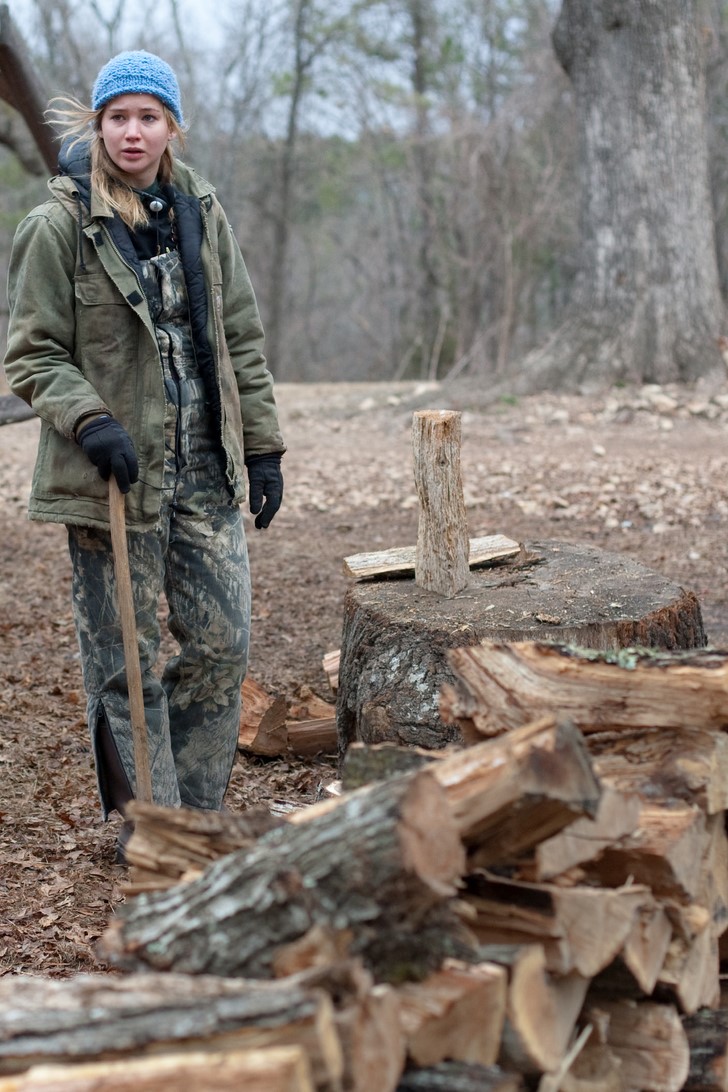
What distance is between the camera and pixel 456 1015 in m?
1.77

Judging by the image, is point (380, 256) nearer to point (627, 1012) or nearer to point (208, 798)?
point (208, 798)

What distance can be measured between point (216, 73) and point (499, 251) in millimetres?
6421

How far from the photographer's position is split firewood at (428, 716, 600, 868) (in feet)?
6.18

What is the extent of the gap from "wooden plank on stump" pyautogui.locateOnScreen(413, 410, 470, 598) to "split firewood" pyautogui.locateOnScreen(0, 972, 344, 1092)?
7.54ft

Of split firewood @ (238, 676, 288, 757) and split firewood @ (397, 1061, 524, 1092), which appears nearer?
split firewood @ (397, 1061, 524, 1092)

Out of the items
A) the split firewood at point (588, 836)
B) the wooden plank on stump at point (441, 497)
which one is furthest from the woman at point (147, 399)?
the split firewood at point (588, 836)

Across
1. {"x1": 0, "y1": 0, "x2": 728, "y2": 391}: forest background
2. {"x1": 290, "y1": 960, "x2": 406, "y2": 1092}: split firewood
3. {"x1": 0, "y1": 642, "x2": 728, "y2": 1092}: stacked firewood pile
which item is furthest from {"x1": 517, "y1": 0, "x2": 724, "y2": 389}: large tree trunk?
{"x1": 290, "y1": 960, "x2": 406, "y2": 1092}: split firewood

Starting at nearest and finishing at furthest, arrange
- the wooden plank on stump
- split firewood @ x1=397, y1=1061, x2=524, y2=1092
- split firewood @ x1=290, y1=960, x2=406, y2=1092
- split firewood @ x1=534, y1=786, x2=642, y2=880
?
split firewood @ x1=290, y1=960, x2=406, y2=1092
split firewood @ x1=397, y1=1061, x2=524, y2=1092
split firewood @ x1=534, y1=786, x2=642, y2=880
the wooden plank on stump

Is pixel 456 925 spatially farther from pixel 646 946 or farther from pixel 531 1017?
pixel 646 946

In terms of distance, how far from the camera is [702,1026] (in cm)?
222

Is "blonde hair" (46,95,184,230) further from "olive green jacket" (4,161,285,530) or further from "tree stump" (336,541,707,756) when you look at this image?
"tree stump" (336,541,707,756)

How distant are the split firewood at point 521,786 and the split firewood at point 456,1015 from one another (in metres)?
0.24

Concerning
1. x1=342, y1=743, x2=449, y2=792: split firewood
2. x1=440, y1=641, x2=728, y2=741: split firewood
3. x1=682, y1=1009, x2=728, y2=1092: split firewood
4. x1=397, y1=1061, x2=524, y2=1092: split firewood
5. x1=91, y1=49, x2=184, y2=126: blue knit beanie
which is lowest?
x1=682, y1=1009, x2=728, y2=1092: split firewood

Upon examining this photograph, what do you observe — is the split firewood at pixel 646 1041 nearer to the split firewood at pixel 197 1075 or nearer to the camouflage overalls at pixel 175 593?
the split firewood at pixel 197 1075
